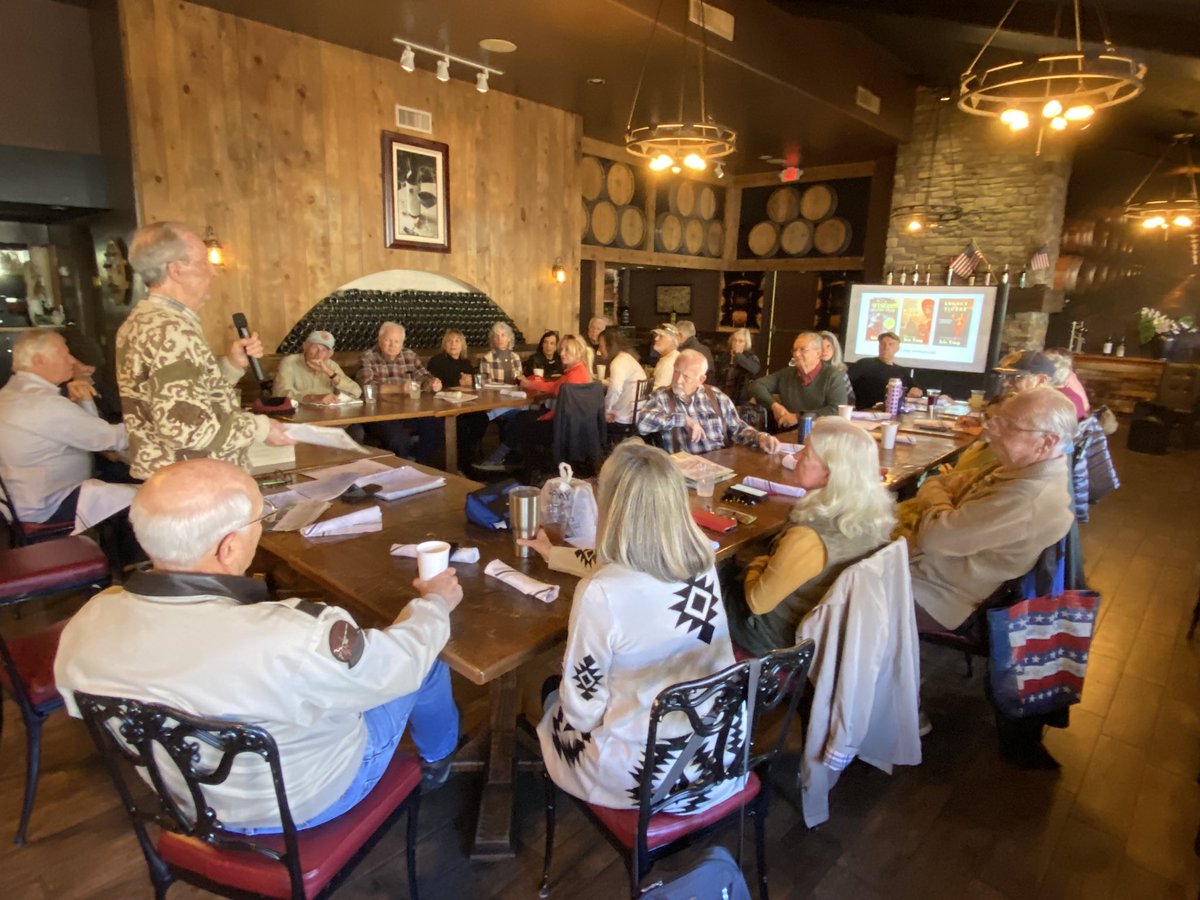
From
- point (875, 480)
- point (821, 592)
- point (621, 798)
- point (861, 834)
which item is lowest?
point (861, 834)

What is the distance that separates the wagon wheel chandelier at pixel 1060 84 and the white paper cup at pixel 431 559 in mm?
3454

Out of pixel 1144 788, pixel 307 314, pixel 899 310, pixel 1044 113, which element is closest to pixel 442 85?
pixel 307 314

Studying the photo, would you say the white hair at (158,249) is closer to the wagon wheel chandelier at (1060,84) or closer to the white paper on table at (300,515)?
the white paper on table at (300,515)

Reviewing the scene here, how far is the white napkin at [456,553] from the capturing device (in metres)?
1.94

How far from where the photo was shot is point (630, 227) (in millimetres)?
9141

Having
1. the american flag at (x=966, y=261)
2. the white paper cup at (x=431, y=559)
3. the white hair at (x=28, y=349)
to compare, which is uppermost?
the american flag at (x=966, y=261)

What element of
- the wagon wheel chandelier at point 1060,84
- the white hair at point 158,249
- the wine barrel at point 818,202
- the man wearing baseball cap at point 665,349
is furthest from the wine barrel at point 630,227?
the white hair at point 158,249

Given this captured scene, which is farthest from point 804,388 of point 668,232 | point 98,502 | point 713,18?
point 668,232

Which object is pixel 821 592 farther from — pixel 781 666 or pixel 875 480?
pixel 781 666

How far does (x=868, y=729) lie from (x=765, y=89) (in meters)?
5.88

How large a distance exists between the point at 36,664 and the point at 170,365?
94cm

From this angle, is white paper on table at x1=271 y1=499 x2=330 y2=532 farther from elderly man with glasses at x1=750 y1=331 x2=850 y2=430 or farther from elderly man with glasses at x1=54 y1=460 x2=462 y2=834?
elderly man with glasses at x1=750 y1=331 x2=850 y2=430

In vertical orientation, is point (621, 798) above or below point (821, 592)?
below

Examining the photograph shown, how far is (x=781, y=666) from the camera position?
1.42 m
